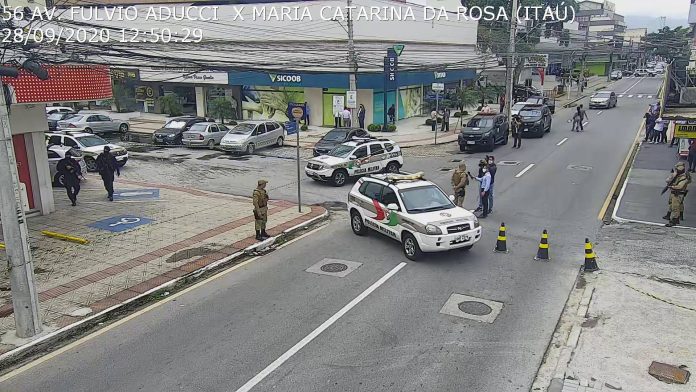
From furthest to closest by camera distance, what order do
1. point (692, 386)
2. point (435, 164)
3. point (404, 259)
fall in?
point (435, 164)
point (404, 259)
point (692, 386)

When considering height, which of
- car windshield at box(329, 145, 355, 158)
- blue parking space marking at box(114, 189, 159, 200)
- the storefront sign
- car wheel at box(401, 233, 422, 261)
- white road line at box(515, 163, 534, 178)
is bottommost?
white road line at box(515, 163, 534, 178)

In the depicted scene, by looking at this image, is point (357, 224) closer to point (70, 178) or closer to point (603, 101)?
point (70, 178)

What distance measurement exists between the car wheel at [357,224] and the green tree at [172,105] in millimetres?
33271

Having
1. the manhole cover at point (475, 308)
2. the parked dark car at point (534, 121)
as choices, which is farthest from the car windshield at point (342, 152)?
the parked dark car at point (534, 121)

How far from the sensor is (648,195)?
18422mm

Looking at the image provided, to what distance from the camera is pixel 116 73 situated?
41719mm

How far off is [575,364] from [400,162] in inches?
618

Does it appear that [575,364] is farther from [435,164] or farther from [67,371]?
[435,164]

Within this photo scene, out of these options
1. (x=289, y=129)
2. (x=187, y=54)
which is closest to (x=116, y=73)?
(x=187, y=54)

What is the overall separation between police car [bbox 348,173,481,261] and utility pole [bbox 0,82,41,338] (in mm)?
7228

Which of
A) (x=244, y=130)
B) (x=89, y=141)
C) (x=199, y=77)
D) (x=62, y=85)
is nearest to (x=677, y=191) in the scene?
(x=62, y=85)

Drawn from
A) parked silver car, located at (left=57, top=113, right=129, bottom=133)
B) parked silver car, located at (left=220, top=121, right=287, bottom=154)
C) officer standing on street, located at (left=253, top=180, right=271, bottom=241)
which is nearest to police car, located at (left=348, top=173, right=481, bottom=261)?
officer standing on street, located at (left=253, top=180, right=271, bottom=241)

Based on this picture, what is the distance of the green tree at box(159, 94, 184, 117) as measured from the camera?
145 ft

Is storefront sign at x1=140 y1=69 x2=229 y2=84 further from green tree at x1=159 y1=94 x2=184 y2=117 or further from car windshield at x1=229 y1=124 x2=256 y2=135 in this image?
car windshield at x1=229 y1=124 x2=256 y2=135
